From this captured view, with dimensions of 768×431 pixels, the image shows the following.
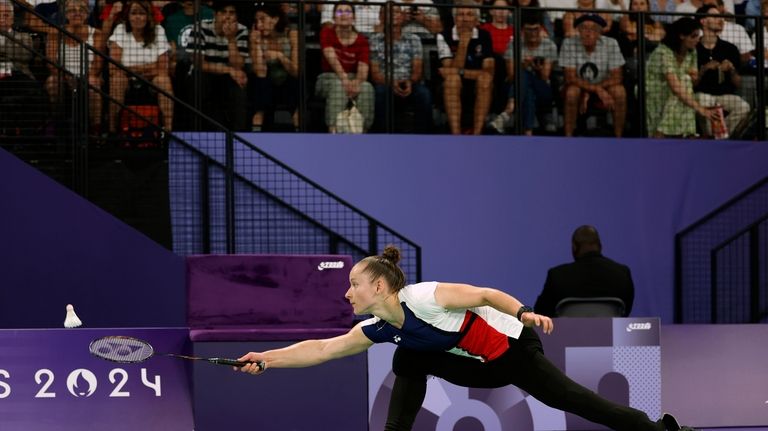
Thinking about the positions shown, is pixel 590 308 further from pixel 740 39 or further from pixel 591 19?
pixel 740 39

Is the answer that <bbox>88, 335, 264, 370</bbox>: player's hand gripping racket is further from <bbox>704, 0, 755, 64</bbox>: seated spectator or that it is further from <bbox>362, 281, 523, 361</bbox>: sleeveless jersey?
<bbox>704, 0, 755, 64</bbox>: seated spectator

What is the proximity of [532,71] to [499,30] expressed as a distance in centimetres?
56

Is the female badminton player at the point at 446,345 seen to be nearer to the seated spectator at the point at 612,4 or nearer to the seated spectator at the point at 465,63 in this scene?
the seated spectator at the point at 465,63

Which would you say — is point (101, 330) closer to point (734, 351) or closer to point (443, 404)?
point (443, 404)

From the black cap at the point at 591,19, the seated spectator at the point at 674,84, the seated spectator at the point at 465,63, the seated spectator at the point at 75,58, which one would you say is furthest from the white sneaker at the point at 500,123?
the seated spectator at the point at 75,58

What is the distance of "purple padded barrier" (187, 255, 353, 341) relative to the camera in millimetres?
8953

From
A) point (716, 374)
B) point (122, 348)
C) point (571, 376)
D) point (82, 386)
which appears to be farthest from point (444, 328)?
point (716, 374)

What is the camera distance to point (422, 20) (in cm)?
→ 1320

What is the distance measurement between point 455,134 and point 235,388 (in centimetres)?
513

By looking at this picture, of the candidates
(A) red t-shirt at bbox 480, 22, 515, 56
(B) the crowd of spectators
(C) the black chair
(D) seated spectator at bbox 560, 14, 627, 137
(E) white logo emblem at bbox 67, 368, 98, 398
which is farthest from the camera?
(D) seated spectator at bbox 560, 14, 627, 137

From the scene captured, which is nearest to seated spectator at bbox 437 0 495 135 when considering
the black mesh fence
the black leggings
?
the black mesh fence

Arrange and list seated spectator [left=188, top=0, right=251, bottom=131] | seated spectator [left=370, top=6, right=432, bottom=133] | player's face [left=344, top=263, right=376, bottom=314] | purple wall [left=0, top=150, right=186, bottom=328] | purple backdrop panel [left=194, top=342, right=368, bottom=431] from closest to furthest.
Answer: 1. player's face [left=344, top=263, right=376, bottom=314]
2. purple backdrop panel [left=194, top=342, right=368, bottom=431]
3. purple wall [left=0, top=150, right=186, bottom=328]
4. seated spectator [left=188, top=0, right=251, bottom=131]
5. seated spectator [left=370, top=6, right=432, bottom=133]

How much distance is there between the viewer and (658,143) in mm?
13672

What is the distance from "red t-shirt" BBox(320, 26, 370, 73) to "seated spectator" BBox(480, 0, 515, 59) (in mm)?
1354
